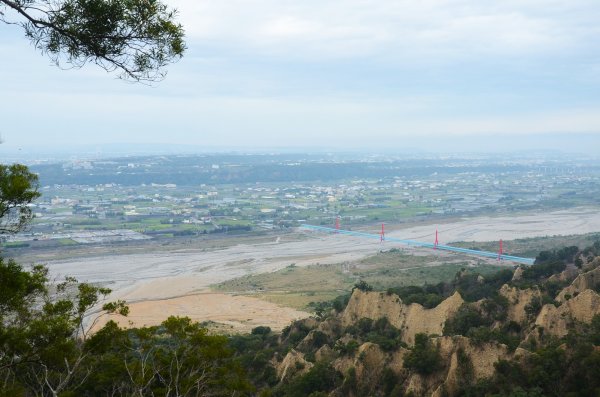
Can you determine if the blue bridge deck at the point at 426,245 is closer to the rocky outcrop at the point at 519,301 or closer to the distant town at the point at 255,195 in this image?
the distant town at the point at 255,195

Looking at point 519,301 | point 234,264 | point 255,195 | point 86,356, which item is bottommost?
point 234,264

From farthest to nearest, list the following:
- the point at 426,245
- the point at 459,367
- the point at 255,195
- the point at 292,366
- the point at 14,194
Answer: the point at 255,195
the point at 426,245
the point at 292,366
the point at 459,367
the point at 14,194

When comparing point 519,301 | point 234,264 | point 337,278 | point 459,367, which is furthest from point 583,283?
point 234,264

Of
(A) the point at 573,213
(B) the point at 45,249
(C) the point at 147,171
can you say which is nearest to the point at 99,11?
(B) the point at 45,249

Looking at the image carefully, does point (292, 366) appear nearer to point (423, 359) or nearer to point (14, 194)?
point (423, 359)

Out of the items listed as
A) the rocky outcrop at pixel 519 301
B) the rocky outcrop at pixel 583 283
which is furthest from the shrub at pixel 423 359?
the rocky outcrop at pixel 583 283

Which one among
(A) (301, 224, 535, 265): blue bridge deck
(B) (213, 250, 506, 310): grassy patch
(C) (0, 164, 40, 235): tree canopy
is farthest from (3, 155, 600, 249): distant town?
(C) (0, 164, 40, 235): tree canopy

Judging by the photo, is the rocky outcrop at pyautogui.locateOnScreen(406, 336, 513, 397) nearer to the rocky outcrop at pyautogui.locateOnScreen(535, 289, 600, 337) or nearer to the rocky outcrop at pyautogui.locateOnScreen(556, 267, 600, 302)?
the rocky outcrop at pyautogui.locateOnScreen(535, 289, 600, 337)
